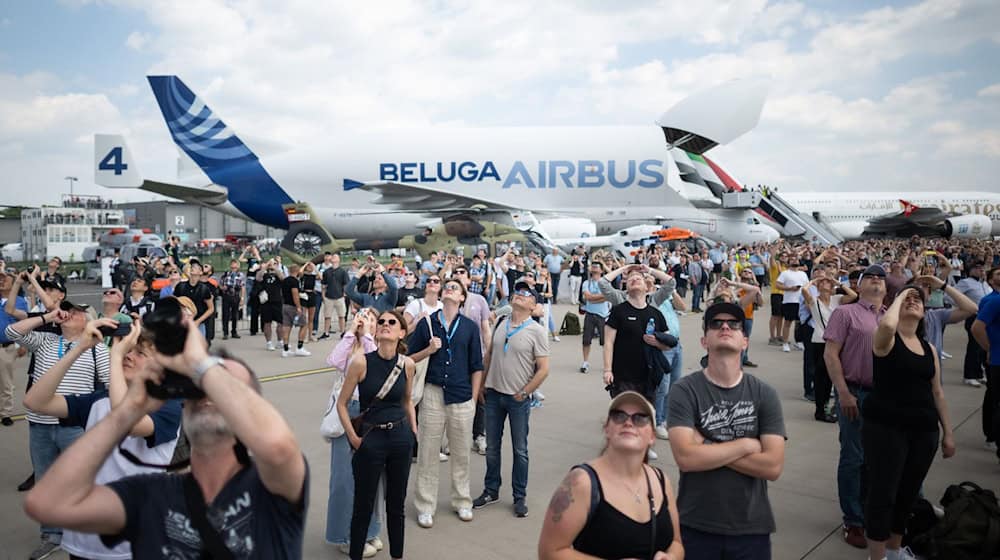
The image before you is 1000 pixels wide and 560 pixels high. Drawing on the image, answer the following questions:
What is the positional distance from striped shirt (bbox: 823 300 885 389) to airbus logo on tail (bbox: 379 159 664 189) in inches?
925

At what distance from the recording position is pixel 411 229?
92.6 ft

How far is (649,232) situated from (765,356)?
1655 centimetres

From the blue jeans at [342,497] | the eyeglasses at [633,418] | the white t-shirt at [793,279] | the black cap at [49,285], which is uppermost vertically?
the black cap at [49,285]

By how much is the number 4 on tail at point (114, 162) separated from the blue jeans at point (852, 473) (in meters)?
25.9

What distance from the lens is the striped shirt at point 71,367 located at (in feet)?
12.0

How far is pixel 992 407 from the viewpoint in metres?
5.66

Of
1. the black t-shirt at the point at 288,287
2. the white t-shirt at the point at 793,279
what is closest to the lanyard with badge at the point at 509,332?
the white t-shirt at the point at 793,279

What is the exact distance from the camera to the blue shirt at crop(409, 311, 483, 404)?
4.53 metres

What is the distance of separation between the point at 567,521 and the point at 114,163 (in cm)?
2625

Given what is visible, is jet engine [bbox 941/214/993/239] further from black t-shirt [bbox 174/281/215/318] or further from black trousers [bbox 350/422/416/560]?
black trousers [bbox 350/422/416/560]

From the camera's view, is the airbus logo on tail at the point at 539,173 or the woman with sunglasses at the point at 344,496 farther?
the airbus logo on tail at the point at 539,173

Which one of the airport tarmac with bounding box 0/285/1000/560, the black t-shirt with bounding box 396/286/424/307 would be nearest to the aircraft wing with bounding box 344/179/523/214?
the airport tarmac with bounding box 0/285/1000/560

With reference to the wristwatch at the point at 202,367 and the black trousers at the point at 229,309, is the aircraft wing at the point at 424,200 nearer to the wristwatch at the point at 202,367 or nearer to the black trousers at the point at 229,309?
the black trousers at the point at 229,309

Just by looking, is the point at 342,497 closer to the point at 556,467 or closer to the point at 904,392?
the point at 556,467
